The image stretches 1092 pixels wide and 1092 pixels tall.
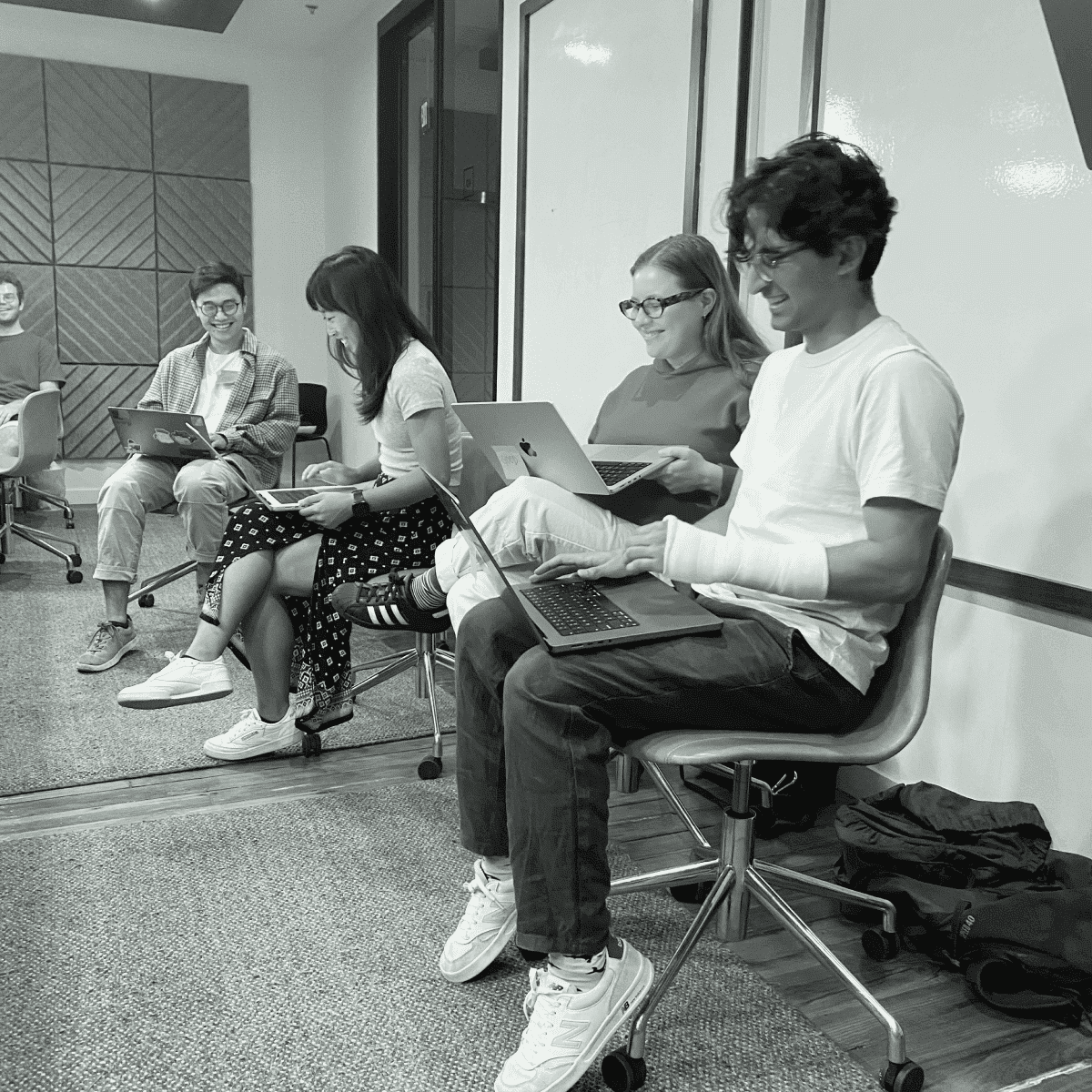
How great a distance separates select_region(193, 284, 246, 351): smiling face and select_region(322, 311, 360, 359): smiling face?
1.10 m

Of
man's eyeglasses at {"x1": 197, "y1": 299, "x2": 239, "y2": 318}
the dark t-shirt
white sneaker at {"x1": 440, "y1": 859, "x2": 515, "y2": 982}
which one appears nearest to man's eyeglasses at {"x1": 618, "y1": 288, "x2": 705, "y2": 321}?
white sneaker at {"x1": 440, "y1": 859, "x2": 515, "y2": 982}

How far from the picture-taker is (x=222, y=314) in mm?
3652

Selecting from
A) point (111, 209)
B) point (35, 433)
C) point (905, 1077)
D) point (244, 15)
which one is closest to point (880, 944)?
point (905, 1077)

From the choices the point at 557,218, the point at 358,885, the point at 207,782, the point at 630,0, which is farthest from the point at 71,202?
the point at 358,885

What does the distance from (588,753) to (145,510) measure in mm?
2638

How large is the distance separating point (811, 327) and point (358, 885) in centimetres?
129

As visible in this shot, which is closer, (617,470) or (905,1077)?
(905,1077)

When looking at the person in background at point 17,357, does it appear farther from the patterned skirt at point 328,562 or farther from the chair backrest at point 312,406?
the patterned skirt at point 328,562

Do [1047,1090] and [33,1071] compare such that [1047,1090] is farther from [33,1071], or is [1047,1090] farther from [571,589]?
[33,1071]

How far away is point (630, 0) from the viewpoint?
3131 millimetres

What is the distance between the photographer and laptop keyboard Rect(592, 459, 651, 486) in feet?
6.70

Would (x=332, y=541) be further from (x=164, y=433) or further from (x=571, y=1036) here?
(x=571, y=1036)

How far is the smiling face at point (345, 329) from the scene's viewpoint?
2650 millimetres

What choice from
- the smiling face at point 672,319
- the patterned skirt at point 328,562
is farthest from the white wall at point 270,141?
the smiling face at point 672,319
